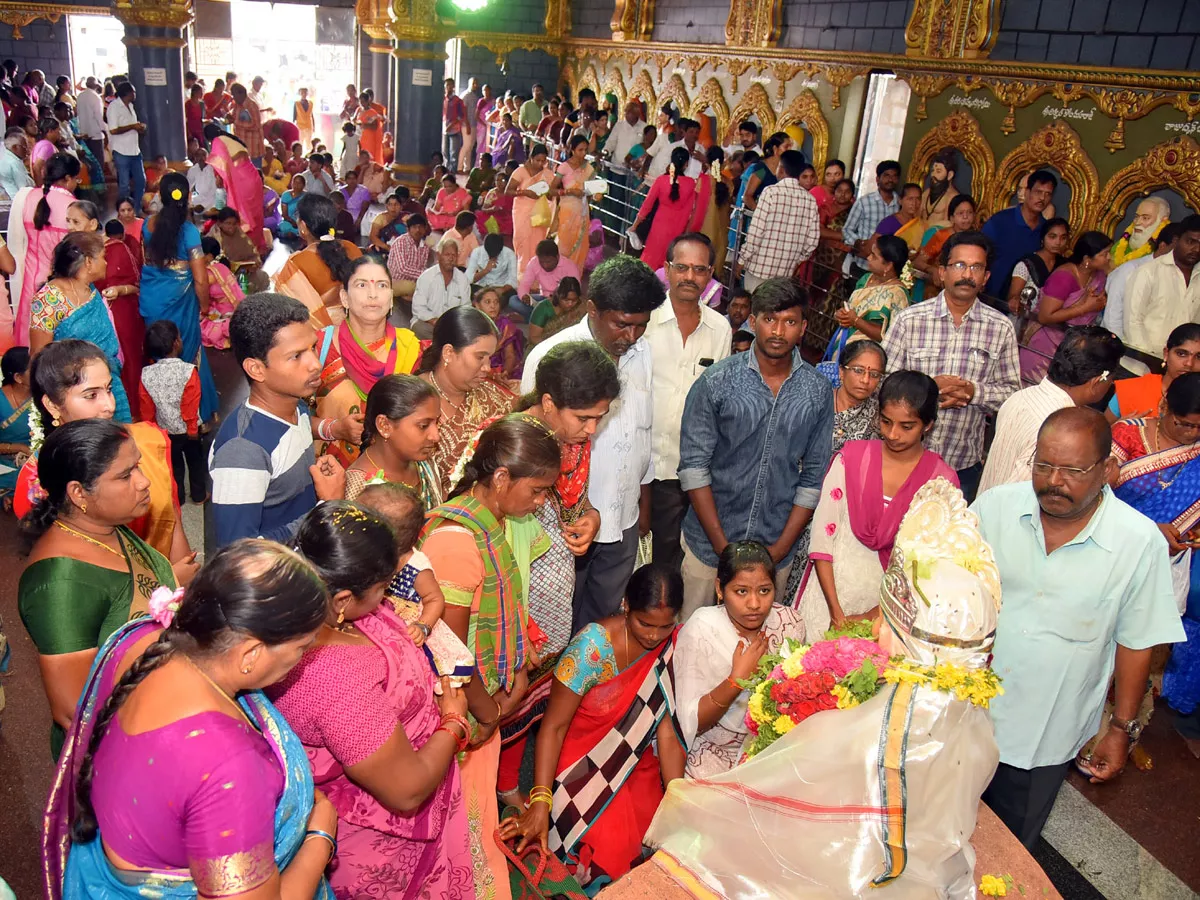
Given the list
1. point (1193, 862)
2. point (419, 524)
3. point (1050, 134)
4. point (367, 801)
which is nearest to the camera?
point (367, 801)

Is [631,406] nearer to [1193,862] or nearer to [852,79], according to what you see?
[1193,862]

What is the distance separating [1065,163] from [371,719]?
8536 mm

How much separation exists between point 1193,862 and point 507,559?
271cm

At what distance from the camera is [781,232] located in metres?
6.96

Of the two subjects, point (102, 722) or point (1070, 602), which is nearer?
point (102, 722)

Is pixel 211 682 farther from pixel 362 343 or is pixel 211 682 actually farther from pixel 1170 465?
pixel 1170 465

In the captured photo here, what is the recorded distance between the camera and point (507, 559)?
257 centimetres

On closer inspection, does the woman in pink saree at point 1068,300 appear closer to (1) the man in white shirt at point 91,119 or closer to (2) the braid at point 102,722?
(2) the braid at point 102,722

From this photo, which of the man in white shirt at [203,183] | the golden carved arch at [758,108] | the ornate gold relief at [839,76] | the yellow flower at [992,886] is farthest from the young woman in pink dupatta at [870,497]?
the golden carved arch at [758,108]

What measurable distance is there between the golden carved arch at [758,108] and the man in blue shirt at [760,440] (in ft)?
32.1

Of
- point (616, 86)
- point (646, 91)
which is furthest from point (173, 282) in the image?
point (616, 86)

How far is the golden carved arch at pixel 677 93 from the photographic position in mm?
14529

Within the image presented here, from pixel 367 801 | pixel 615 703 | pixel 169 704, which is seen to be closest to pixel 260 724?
pixel 169 704

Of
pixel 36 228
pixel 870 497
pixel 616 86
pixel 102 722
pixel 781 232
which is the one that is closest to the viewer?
pixel 102 722
